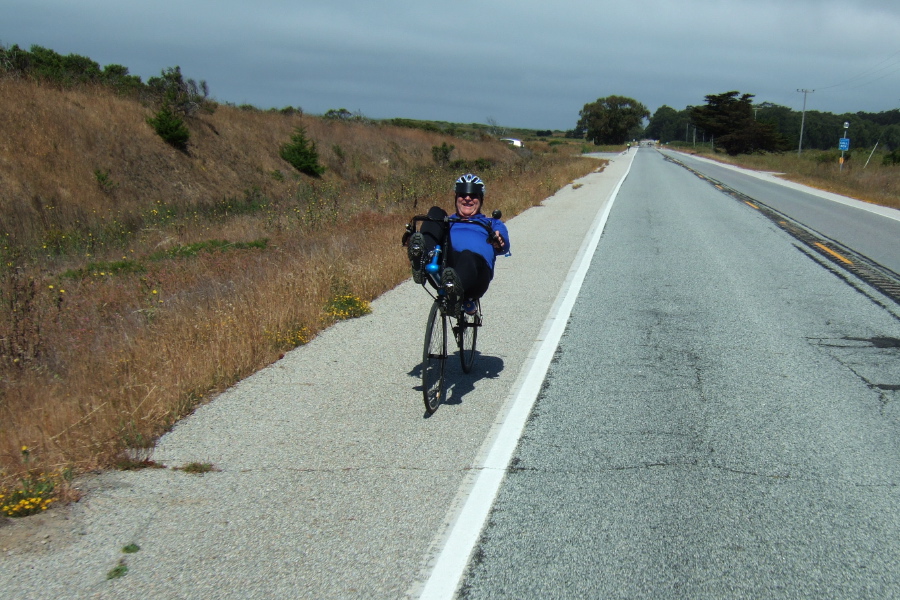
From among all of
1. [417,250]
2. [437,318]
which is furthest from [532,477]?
[417,250]

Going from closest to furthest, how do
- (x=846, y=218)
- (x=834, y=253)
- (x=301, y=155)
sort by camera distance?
1. (x=834, y=253)
2. (x=846, y=218)
3. (x=301, y=155)

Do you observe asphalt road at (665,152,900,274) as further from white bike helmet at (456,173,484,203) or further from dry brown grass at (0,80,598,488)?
white bike helmet at (456,173,484,203)

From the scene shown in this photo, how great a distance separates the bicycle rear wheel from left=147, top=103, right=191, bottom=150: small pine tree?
2356cm

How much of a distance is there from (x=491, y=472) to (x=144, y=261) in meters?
10.9

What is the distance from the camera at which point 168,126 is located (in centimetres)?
2606

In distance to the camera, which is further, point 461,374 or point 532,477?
point 461,374

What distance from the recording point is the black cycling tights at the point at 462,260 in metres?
5.36

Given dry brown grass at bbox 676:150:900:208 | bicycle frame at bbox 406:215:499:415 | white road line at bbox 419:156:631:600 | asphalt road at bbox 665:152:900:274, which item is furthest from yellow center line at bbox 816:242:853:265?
dry brown grass at bbox 676:150:900:208

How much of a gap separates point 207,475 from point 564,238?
11.5 metres

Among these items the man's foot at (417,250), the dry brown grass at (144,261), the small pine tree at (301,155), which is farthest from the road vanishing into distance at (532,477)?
the small pine tree at (301,155)

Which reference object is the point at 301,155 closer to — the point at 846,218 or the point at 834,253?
the point at 846,218

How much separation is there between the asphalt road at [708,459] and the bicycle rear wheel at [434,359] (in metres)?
0.74

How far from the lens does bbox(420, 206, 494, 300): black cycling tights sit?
5359 millimetres

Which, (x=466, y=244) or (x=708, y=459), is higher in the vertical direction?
(x=466, y=244)
